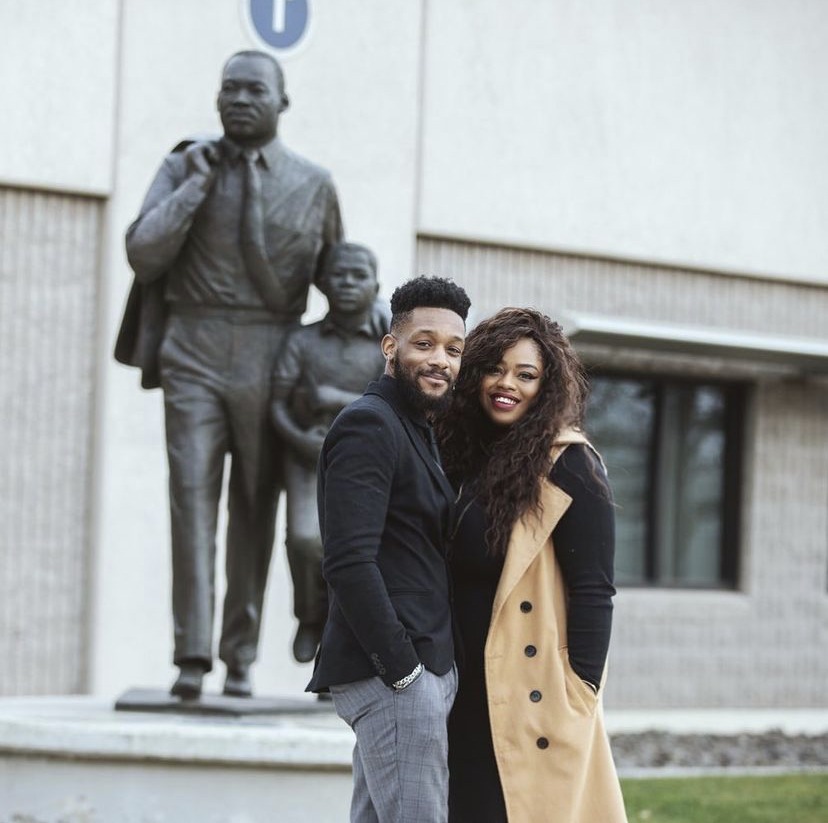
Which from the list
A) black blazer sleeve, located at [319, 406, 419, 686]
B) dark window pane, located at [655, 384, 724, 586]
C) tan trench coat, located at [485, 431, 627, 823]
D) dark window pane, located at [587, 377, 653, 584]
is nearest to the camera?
black blazer sleeve, located at [319, 406, 419, 686]

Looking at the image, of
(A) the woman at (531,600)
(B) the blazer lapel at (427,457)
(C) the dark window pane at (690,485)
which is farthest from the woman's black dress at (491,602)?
(C) the dark window pane at (690,485)

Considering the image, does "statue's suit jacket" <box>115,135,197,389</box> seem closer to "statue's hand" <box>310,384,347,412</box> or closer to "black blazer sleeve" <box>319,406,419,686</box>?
"statue's hand" <box>310,384,347,412</box>

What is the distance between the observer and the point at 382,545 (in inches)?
149

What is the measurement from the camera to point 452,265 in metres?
12.9

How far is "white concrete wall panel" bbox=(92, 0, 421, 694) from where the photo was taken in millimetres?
11531

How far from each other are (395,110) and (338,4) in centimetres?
85

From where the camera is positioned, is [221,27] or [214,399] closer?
[214,399]

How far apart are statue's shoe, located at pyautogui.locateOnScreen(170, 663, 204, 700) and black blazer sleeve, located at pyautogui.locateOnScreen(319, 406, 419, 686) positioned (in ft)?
9.84

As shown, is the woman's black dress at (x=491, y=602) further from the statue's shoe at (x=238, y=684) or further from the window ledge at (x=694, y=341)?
the window ledge at (x=694, y=341)

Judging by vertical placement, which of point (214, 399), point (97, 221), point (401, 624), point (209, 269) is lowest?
point (401, 624)

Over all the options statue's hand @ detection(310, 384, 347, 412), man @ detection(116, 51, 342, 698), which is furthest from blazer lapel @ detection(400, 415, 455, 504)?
man @ detection(116, 51, 342, 698)

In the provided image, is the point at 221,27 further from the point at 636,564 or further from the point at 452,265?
the point at 636,564

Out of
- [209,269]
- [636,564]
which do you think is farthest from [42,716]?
[636,564]

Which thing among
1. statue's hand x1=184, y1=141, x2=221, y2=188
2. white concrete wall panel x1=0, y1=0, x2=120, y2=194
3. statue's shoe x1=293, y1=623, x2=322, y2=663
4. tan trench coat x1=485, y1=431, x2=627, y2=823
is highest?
white concrete wall panel x1=0, y1=0, x2=120, y2=194
